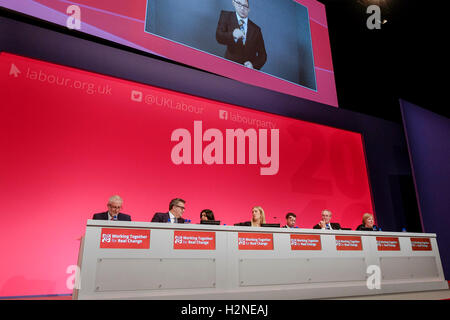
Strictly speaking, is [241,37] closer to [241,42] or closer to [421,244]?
[241,42]

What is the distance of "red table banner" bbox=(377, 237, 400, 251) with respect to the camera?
3367mm

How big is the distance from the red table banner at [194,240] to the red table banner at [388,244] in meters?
1.99

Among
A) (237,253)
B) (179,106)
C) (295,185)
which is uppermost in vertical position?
(179,106)

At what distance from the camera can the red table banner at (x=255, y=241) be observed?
2744 mm

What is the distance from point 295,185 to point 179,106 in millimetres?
2514

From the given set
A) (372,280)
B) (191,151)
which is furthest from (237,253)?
(191,151)

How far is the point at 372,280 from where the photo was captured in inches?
125

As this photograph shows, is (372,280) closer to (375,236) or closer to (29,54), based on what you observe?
(375,236)

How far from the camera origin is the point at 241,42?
458 cm

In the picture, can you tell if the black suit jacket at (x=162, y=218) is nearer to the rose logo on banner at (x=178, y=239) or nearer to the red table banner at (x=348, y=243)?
the rose logo on banner at (x=178, y=239)

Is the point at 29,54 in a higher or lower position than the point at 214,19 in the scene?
lower

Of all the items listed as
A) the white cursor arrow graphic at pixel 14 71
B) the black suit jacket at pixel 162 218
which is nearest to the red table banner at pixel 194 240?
the black suit jacket at pixel 162 218

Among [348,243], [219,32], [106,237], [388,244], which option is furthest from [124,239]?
[219,32]
